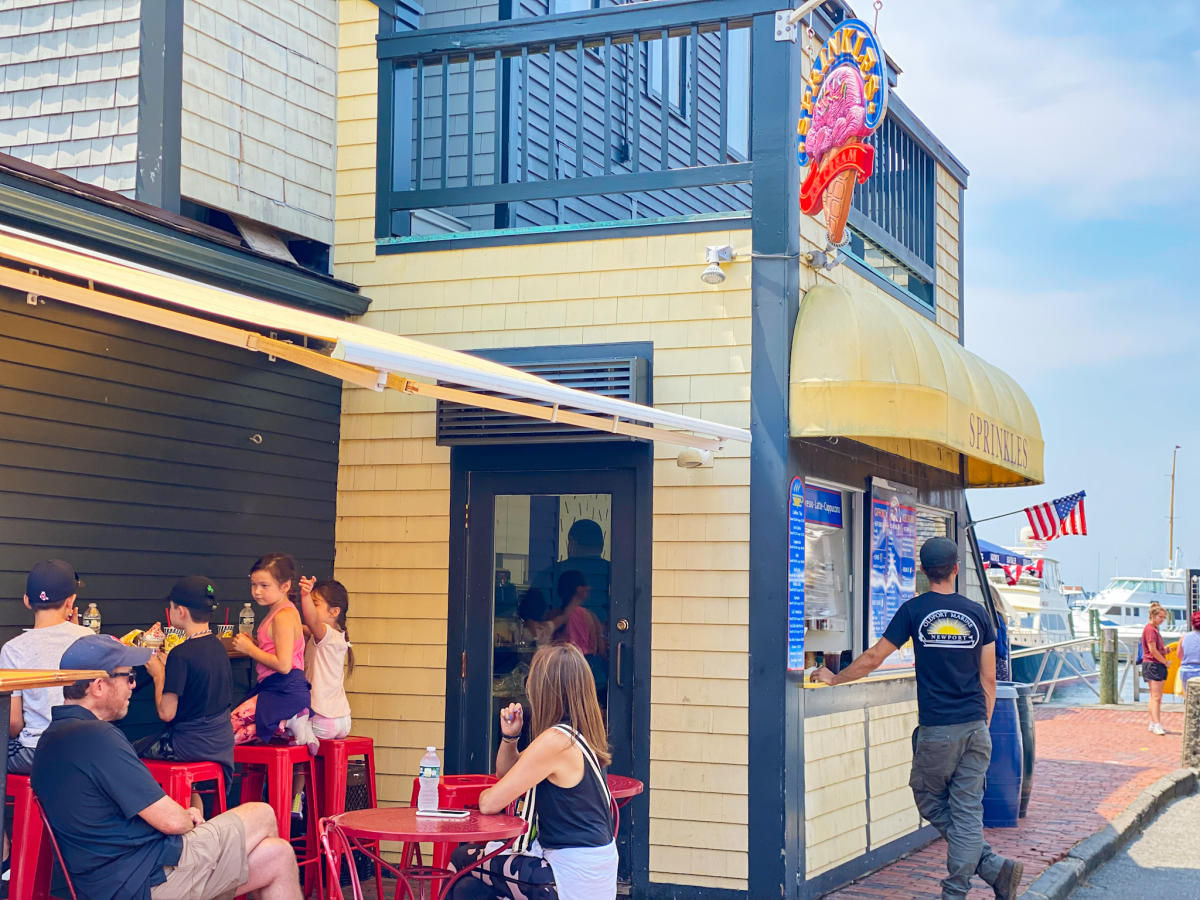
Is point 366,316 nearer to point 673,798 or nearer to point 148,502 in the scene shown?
point 148,502

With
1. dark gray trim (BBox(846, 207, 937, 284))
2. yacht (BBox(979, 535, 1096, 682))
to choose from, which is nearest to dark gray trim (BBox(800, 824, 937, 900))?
dark gray trim (BBox(846, 207, 937, 284))

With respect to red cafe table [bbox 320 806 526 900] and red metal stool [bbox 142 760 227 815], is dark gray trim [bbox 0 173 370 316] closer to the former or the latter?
red metal stool [bbox 142 760 227 815]

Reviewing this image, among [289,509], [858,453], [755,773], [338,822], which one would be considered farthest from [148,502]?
[858,453]

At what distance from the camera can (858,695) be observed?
749 cm

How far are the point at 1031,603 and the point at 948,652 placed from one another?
3226 cm

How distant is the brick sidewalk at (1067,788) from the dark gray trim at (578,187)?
Answer: 12.5ft

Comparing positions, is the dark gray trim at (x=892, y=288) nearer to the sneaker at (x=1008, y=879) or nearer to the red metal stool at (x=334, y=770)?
the sneaker at (x=1008, y=879)

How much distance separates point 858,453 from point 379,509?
2775mm

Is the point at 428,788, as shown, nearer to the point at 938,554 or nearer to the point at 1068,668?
the point at 938,554

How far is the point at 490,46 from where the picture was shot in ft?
24.6

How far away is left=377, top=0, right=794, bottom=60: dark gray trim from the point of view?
700 centimetres

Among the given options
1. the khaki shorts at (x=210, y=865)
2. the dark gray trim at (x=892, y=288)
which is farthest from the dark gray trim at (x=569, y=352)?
the khaki shorts at (x=210, y=865)

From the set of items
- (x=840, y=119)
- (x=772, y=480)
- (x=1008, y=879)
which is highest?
(x=840, y=119)

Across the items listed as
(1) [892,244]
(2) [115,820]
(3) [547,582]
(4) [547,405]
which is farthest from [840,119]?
(2) [115,820]
